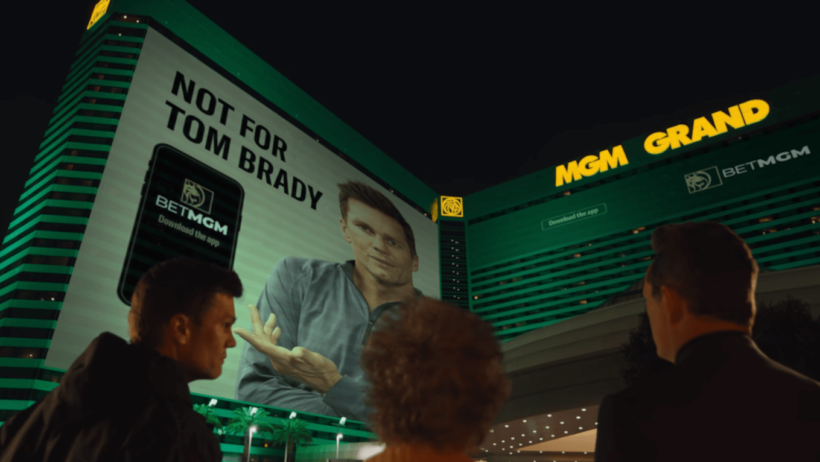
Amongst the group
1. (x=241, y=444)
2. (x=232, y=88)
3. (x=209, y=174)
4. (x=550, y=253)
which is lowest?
(x=241, y=444)

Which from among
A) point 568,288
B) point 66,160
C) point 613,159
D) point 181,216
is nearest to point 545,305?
point 568,288

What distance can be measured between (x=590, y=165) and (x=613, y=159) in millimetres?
3679

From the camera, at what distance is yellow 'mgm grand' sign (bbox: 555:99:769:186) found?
228 ft

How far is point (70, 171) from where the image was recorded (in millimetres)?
37562

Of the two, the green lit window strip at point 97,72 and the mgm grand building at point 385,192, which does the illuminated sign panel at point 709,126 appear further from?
the green lit window strip at point 97,72

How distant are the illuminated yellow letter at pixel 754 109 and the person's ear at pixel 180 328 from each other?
280 ft

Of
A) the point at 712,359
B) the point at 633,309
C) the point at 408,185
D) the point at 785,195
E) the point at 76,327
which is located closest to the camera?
the point at 712,359

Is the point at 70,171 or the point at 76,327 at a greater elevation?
the point at 70,171

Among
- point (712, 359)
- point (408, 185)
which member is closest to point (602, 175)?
point (408, 185)

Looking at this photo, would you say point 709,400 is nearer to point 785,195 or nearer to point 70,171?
point 70,171

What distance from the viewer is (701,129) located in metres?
71.3

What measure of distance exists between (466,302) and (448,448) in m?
90.0

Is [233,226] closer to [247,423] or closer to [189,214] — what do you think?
[189,214]

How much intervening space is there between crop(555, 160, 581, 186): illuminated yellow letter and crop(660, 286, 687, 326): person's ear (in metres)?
84.2
